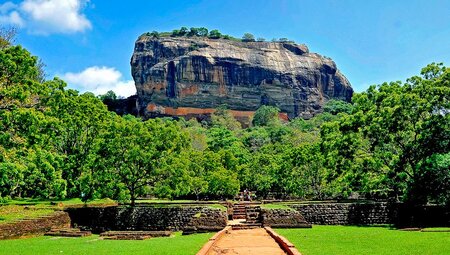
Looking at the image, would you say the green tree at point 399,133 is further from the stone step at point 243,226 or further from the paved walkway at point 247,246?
the paved walkway at point 247,246

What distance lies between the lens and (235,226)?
2131cm

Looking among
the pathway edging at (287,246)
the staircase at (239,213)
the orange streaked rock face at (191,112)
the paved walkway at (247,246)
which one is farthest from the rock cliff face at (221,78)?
the pathway edging at (287,246)

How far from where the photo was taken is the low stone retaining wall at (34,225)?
18.8 meters

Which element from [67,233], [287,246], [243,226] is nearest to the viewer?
[287,246]

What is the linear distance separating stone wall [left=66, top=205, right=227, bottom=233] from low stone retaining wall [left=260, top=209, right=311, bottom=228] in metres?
3.82

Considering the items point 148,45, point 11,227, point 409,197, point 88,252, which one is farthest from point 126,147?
point 148,45

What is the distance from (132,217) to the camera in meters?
A: 25.2

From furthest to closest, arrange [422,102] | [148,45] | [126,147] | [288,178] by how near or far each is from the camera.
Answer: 1. [148,45]
2. [288,178]
3. [126,147]
4. [422,102]

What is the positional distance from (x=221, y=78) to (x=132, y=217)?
93615mm

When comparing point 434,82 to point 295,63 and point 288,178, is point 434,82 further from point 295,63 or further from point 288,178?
point 295,63

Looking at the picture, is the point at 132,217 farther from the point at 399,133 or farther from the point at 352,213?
the point at 399,133

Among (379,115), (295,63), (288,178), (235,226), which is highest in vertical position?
(295,63)

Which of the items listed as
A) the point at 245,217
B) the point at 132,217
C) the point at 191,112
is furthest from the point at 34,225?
the point at 191,112

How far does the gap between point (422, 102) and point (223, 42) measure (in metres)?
105
